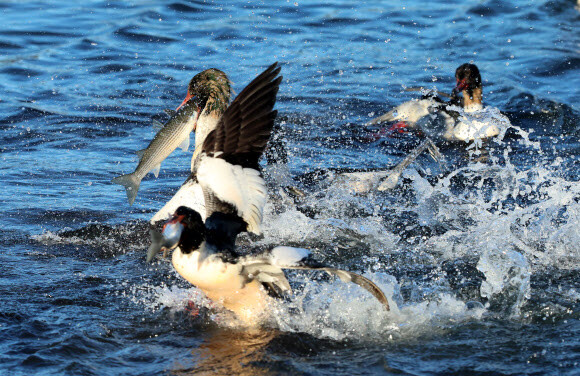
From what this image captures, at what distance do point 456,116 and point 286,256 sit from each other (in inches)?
215

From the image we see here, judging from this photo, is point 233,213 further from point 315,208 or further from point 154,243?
point 315,208

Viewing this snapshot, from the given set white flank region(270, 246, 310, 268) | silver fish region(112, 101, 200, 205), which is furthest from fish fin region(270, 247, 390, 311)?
silver fish region(112, 101, 200, 205)

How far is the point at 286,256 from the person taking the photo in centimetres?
385

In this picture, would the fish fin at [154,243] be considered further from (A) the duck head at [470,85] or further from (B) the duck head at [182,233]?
(A) the duck head at [470,85]

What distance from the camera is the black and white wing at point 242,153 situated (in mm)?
4184

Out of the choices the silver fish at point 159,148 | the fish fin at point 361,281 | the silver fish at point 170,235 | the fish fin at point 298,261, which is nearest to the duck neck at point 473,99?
the silver fish at point 159,148

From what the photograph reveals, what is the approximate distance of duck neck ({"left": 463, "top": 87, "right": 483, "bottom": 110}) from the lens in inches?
353

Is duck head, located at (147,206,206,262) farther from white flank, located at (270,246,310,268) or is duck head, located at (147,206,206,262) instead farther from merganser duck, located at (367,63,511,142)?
merganser duck, located at (367,63,511,142)

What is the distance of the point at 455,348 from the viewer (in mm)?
4152

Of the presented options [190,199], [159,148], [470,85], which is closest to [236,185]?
[190,199]

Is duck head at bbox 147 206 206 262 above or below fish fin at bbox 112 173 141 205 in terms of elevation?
below

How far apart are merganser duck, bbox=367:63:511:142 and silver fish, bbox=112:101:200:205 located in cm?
365

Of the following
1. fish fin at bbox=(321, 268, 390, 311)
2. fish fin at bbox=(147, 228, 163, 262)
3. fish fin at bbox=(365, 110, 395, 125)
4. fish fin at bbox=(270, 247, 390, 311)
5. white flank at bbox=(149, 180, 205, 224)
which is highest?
fish fin at bbox=(365, 110, 395, 125)

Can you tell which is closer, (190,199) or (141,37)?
(190,199)
